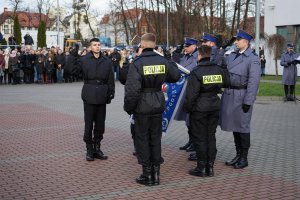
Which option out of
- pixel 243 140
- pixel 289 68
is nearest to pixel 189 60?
pixel 243 140

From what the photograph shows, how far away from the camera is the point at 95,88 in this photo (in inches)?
304

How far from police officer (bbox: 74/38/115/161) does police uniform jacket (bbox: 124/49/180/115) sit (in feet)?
4.78

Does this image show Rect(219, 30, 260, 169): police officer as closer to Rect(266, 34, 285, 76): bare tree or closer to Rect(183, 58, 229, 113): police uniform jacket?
Rect(183, 58, 229, 113): police uniform jacket

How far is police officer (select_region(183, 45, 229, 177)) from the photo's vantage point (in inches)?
269

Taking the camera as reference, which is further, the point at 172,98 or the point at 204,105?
the point at 172,98

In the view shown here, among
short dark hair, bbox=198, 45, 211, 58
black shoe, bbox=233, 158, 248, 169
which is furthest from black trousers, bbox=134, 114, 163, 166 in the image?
black shoe, bbox=233, 158, 248, 169

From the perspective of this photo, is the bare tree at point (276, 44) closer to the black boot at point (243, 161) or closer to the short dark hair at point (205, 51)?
the black boot at point (243, 161)

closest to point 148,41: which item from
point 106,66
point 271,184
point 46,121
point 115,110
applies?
point 106,66

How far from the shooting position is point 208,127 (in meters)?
7.02

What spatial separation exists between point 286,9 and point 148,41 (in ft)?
84.5

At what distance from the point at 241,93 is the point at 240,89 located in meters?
0.07

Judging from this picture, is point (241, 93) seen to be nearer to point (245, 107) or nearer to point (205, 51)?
point (245, 107)

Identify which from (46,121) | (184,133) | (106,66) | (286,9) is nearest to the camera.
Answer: (106,66)

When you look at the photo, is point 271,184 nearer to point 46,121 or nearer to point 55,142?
point 55,142
